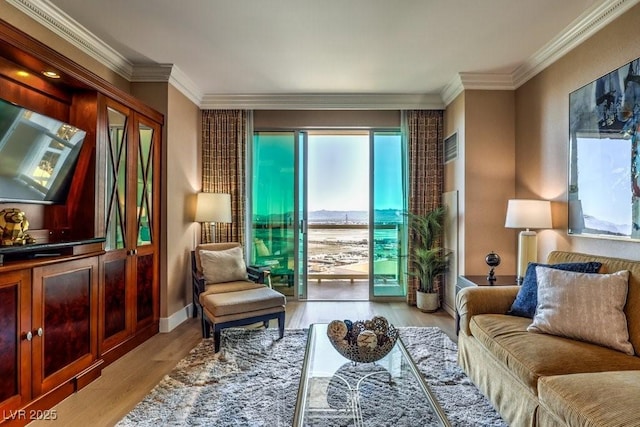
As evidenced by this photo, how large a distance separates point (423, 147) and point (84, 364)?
4.19m

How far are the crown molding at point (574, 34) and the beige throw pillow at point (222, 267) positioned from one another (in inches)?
141

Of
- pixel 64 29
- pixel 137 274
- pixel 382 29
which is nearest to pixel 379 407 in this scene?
pixel 137 274

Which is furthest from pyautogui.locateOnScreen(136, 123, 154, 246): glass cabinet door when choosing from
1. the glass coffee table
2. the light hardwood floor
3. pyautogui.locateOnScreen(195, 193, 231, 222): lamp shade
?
the glass coffee table

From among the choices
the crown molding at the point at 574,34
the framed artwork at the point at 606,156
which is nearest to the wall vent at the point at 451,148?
the crown molding at the point at 574,34

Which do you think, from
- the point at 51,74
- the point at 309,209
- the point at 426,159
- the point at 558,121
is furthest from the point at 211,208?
the point at 558,121

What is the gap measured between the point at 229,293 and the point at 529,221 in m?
2.79

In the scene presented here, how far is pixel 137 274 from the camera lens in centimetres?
322

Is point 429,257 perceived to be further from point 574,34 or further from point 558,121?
point 574,34

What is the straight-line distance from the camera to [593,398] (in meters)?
1.40

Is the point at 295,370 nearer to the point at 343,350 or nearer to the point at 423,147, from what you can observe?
the point at 343,350

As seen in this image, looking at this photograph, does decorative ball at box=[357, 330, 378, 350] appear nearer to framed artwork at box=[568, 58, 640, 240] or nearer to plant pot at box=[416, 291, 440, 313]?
framed artwork at box=[568, 58, 640, 240]

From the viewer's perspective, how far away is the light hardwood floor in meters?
2.13

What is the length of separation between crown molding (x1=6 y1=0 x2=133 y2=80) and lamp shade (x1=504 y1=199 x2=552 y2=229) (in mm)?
4016

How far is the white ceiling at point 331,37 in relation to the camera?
8.30 feet
